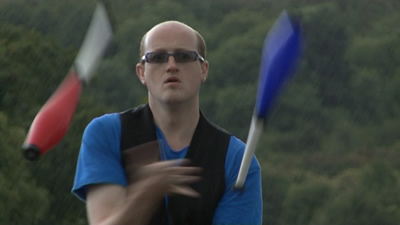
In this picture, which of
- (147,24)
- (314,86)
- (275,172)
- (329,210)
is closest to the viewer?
(147,24)

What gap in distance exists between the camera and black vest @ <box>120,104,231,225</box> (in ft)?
17.8

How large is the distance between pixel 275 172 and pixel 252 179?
55.3 meters

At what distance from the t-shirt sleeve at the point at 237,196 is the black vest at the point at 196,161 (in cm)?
3

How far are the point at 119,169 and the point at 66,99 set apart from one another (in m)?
0.46

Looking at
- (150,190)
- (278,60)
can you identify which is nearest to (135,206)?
(150,190)

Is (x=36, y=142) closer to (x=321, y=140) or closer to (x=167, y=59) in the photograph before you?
(x=167, y=59)

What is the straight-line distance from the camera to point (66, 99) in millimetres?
5020

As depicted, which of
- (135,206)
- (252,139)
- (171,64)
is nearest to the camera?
(135,206)

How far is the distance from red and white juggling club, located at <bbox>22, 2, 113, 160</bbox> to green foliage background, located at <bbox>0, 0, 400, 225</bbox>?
28.3 m

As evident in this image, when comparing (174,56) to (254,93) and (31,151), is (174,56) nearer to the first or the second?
(31,151)

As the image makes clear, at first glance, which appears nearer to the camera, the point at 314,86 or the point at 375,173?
the point at 375,173

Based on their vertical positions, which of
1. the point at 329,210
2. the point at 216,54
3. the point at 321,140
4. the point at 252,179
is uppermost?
the point at 252,179

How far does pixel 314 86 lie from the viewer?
6806 centimetres

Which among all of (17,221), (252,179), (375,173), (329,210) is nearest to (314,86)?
(375,173)
